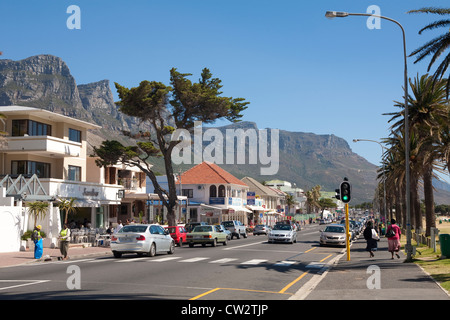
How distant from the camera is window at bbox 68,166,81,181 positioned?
4325 centimetres

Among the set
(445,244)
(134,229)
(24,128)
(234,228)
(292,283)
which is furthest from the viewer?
(234,228)

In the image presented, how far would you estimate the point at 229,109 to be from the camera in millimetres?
46844

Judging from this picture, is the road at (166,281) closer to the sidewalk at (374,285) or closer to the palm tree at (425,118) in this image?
the sidewalk at (374,285)

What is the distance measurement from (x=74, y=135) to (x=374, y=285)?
116 ft

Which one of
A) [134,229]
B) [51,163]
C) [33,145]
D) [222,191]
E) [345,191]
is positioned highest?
[33,145]

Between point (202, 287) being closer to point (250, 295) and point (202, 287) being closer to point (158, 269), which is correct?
point (250, 295)

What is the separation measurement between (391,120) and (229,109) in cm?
1450

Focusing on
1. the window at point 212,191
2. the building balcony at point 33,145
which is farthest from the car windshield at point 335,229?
the window at point 212,191

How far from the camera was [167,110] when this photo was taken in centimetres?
4631

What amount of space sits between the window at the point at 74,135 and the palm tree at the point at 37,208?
11603mm

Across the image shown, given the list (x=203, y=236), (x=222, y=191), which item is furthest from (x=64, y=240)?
(x=222, y=191)

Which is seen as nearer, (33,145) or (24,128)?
(33,145)

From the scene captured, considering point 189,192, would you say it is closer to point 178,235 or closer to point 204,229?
point 178,235

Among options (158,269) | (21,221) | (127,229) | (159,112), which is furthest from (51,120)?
(158,269)
